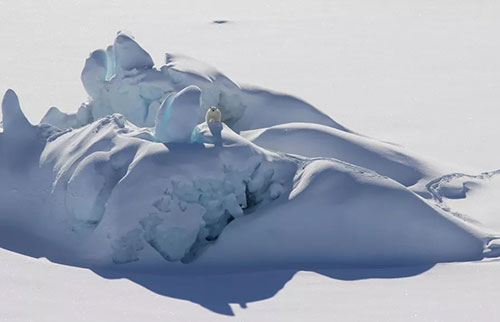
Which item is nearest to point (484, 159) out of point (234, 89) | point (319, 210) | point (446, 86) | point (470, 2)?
point (234, 89)

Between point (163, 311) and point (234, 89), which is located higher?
point (234, 89)

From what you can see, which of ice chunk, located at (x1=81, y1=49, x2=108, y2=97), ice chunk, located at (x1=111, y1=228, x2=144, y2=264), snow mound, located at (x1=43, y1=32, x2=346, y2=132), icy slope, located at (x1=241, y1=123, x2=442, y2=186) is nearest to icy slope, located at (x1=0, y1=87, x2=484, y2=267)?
ice chunk, located at (x1=111, y1=228, x2=144, y2=264)

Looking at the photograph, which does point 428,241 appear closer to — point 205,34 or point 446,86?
point 446,86

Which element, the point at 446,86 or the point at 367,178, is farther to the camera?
the point at 446,86

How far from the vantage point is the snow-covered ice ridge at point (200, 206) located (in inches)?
334

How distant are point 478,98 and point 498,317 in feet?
30.9

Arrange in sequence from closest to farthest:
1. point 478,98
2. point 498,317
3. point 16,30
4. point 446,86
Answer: point 498,317 → point 478,98 → point 446,86 → point 16,30

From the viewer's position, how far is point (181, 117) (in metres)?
8.89

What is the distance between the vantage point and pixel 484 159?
12258mm

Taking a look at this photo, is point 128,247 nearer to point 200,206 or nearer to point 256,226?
point 200,206

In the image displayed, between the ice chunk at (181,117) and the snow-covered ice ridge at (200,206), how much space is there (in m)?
0.01

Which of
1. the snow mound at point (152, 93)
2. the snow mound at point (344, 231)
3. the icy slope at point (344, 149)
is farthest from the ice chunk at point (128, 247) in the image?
the snow mound at point (152, 93)

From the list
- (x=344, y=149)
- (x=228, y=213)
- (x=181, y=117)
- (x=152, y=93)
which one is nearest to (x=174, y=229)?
(x=228, y=213)

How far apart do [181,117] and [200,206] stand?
92cm
